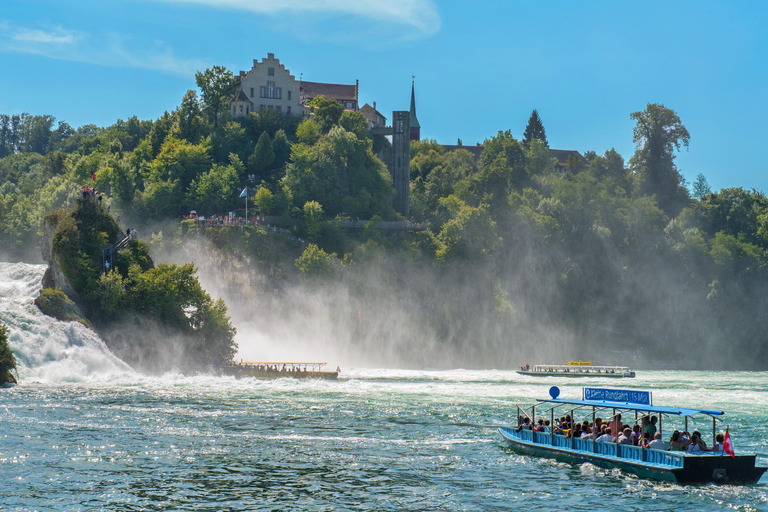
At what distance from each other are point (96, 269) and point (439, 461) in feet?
189

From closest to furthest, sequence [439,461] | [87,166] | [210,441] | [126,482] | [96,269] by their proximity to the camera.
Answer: [126,482]
[439,461]
[210,441]
[96,269]
[87,166]

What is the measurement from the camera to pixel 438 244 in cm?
13612

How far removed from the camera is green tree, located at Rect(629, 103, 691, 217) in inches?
6713

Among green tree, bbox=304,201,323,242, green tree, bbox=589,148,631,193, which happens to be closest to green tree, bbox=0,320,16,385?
green tree, bbox=304,201,323,242

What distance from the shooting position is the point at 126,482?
39.0 metres

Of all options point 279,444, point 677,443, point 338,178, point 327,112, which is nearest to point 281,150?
point 327,112

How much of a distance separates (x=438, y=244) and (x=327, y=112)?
3472 centimetres

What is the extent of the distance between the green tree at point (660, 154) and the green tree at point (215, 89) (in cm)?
8500

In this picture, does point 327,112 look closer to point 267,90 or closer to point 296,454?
point 267,90

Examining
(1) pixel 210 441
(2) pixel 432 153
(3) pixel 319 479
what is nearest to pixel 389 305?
(2) pixel 432 153

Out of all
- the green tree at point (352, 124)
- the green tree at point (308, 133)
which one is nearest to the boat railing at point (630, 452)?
the green tree at point (308, 133)

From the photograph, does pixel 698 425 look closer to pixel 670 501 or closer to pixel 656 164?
pixel 670 501

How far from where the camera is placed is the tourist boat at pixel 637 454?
3906cm

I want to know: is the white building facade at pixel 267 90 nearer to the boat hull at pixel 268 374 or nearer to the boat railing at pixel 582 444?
the boat hull at pixel 268 374
